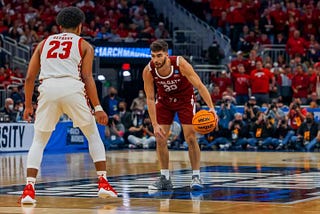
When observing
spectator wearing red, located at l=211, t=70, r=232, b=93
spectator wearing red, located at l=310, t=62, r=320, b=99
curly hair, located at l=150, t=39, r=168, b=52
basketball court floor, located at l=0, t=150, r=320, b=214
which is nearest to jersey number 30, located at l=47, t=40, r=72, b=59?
basketball court floor, located at l=0, t=150, r=320, b=214

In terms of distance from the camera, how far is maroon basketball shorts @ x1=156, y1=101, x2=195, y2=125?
13.2 m

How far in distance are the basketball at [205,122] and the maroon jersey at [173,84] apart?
0.71 metres

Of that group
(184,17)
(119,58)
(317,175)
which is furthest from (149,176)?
(184,17)

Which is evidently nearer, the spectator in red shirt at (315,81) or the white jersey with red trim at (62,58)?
the white jersey with red trim at (62,58)

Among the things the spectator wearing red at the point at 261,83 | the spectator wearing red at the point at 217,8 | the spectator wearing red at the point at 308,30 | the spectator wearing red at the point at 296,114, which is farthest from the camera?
the spectator wearing red at the point at 217,8

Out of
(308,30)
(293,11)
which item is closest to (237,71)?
(308,30)

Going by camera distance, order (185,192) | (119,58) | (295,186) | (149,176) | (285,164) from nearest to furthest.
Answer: (185,192) < (295,186) < (149,176) < (285,164) < (119,58)

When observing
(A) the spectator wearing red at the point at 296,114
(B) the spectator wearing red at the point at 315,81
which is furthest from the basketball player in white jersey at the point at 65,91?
(B) the spectator wearing red at the point at 315,81

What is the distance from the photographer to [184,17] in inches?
1421

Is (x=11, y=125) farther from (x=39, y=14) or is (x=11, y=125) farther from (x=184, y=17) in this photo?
(x=184, y=17)

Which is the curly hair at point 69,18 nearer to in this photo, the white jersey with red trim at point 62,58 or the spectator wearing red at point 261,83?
the white jersey with red trim at point 62,58

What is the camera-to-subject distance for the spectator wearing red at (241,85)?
2938 cm

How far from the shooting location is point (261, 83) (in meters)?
28.6

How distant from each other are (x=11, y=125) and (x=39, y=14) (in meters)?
9.54
